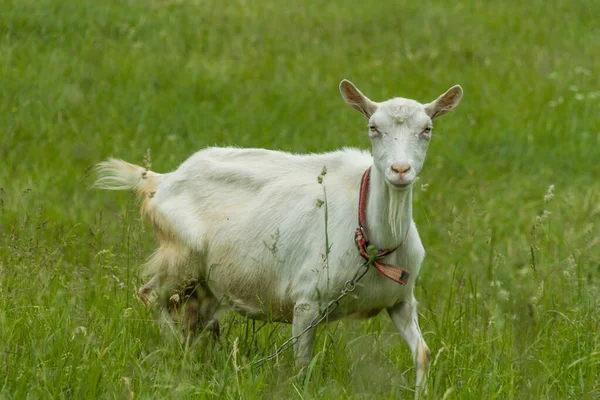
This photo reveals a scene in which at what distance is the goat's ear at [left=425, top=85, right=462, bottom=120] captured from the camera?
479cm

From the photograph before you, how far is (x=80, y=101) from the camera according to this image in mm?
10562

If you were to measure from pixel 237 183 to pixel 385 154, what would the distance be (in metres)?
1.40

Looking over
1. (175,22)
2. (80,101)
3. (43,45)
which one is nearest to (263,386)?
(80,101)

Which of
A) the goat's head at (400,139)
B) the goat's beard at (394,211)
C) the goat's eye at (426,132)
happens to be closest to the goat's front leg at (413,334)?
the goat's beard at (394,211)

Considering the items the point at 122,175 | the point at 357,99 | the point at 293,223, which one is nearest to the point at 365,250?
the point at 293,223

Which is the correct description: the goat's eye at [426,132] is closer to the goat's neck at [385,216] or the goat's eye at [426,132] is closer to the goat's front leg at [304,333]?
the goat's neck at [385,216]

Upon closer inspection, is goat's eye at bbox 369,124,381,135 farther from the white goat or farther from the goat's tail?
the goat's tail

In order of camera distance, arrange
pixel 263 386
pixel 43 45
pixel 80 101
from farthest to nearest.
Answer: pixel 43 45, pixel 80 101, pixel 263 386

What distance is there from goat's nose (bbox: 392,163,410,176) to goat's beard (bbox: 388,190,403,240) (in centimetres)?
32

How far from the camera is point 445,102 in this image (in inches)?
191

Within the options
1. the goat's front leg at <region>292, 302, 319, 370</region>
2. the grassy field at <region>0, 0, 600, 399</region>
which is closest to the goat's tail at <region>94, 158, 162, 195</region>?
the grassy field at <region>0, 0, 600, 399</region>

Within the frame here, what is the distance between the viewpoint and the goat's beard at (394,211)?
464 centimetres

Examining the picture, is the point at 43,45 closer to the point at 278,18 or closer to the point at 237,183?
the point at 278,18

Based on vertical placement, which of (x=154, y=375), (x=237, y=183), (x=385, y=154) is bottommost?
(x=154, y=375)
